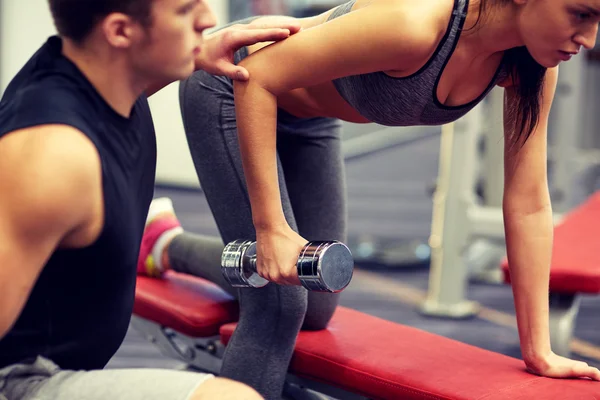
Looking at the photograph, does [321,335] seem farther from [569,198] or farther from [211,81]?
[569,198]

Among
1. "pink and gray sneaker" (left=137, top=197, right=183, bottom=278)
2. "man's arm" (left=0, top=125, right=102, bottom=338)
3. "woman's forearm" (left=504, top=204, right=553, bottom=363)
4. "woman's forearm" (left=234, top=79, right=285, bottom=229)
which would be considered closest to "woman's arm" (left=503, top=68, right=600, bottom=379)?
"woman's forearm" (left=504, top=204, right=553, bottom=363)

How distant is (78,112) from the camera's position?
107cm

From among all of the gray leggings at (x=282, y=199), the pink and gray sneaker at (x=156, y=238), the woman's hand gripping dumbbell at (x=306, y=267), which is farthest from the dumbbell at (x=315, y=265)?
the pink and gray sneaker at (x=156, y=238)

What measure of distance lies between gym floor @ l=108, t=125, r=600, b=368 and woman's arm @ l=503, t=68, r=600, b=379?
104cm

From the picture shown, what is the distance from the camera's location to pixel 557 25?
1.32 metres

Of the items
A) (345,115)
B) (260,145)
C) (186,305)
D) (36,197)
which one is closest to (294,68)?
(260,145)

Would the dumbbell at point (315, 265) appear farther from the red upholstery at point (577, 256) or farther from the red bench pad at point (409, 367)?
the red upholstery at point (577, 256)

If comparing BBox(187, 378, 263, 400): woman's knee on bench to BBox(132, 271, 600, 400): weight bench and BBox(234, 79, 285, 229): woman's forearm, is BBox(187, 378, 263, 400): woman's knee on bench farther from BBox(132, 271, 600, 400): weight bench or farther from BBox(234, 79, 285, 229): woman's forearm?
BBox(132, 271, 600, 400): weight bench

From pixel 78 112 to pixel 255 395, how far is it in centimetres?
44

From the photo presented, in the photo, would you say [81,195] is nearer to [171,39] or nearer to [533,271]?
[171,39]

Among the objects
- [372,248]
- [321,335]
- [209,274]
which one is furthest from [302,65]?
[372,248]

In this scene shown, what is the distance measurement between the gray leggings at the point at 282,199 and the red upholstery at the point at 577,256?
28.9 inches

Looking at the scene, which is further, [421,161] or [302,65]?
[421,161]

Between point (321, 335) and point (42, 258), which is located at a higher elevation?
point (42, 258)
